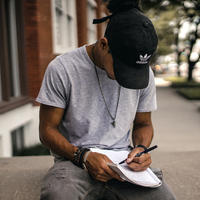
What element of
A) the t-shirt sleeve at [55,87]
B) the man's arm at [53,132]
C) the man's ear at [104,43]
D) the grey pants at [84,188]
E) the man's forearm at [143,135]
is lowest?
the grey pants at [84,188]

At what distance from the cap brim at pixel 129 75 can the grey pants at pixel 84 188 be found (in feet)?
2.22

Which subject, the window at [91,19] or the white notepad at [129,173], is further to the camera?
the window at [91,19]

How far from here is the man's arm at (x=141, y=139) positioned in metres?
2.27

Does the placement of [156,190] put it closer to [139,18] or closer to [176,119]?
Result: [139,18]

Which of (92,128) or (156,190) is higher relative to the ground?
(92,128)

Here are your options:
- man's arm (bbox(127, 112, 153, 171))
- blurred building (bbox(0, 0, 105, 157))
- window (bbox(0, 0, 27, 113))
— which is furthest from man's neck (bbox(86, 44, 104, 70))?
window (bbox(0, 0, 27, 113))

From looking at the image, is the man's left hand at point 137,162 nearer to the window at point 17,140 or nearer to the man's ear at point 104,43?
the man's ear at point 104,43

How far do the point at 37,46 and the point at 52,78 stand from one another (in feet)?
15.7

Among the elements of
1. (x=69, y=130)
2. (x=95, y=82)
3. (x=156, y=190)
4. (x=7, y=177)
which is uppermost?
(x=95, y=82)

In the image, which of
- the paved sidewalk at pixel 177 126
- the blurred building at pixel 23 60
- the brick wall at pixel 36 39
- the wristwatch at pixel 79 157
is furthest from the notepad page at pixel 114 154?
the brick wall at pixel 36 39

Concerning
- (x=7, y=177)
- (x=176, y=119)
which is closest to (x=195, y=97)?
(x=176, y=119)

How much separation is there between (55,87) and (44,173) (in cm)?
138

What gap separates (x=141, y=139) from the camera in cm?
263

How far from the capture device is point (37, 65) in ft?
23.1
